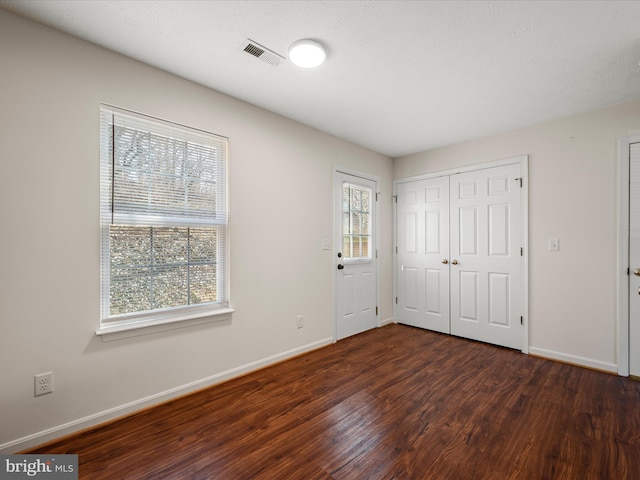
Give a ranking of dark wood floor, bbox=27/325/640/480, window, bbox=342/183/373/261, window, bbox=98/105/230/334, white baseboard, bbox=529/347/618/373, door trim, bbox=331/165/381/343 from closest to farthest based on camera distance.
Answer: dark wood floor, bbox=27/325/640/480, window, bbox=98/105/230/334, white baseboard, bbox=529/347/618/373, door trim, bbox=331/165/381/343, window, bbox=342/183/373/261

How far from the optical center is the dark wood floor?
1.54 m

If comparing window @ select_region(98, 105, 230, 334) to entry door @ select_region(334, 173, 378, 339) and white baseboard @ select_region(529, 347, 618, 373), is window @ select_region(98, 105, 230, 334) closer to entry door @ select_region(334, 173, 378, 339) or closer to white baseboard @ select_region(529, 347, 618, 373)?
entry door @ select_region(334, 173, 378, 339)

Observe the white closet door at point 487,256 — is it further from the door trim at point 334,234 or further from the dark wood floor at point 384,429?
the door trim at point 334,234

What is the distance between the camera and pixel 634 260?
2582mm

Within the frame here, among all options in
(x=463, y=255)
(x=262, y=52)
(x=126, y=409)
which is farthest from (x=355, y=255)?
(x=126, y=409)

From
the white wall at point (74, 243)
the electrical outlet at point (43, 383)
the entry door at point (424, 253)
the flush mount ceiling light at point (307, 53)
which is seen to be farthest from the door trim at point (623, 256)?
the electrical outlet at point (43, 383)

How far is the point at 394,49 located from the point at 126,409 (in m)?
3.05

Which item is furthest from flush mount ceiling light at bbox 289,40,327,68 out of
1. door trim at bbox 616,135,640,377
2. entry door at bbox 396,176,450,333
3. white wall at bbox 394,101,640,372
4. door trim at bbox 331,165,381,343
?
door trim at bbox 616,135,640,377

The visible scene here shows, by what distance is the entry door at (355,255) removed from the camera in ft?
11.7

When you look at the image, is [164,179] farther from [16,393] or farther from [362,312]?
[362,312]

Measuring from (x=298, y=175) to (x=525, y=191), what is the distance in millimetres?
2480

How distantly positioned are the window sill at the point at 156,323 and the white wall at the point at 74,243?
0.17 feet

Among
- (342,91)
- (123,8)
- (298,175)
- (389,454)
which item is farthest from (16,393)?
(342,91)

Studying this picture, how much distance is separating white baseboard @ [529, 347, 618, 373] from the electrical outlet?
4.15 meters
